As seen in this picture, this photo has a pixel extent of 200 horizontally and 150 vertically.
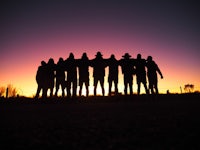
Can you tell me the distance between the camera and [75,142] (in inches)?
99.8

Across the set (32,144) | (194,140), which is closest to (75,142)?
(32,144)

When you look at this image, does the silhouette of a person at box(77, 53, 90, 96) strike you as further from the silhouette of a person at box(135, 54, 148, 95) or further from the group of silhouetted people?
the silhouette of a person at box(135, 54, 148, 95)

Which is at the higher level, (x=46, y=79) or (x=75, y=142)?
(x=46, y=79)

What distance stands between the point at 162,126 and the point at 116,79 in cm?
771

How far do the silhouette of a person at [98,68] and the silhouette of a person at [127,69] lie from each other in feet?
3.73

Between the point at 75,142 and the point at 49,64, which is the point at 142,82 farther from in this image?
the point at 75,142

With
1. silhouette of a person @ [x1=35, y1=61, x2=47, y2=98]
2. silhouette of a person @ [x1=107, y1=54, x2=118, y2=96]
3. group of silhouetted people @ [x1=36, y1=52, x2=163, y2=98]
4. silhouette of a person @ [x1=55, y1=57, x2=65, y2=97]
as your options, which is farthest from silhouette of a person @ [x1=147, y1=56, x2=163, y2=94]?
silhouette of a person @ [x1=35, y1=61, x2=47, y2=98]

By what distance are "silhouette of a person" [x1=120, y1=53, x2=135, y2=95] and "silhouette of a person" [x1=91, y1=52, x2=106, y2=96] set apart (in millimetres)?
1137

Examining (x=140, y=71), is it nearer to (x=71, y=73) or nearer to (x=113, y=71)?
(x=113, y=71)

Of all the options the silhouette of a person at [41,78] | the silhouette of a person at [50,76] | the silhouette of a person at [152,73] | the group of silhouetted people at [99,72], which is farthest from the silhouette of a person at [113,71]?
the silhouette of a person at [41,78]

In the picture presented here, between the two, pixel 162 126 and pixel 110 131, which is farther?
pixel 162 126

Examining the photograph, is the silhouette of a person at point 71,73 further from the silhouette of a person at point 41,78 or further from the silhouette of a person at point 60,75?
the silhouette of a person at point 41,78

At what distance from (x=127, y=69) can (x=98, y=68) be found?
1.65 metres

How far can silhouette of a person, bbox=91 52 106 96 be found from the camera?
36.1ft
